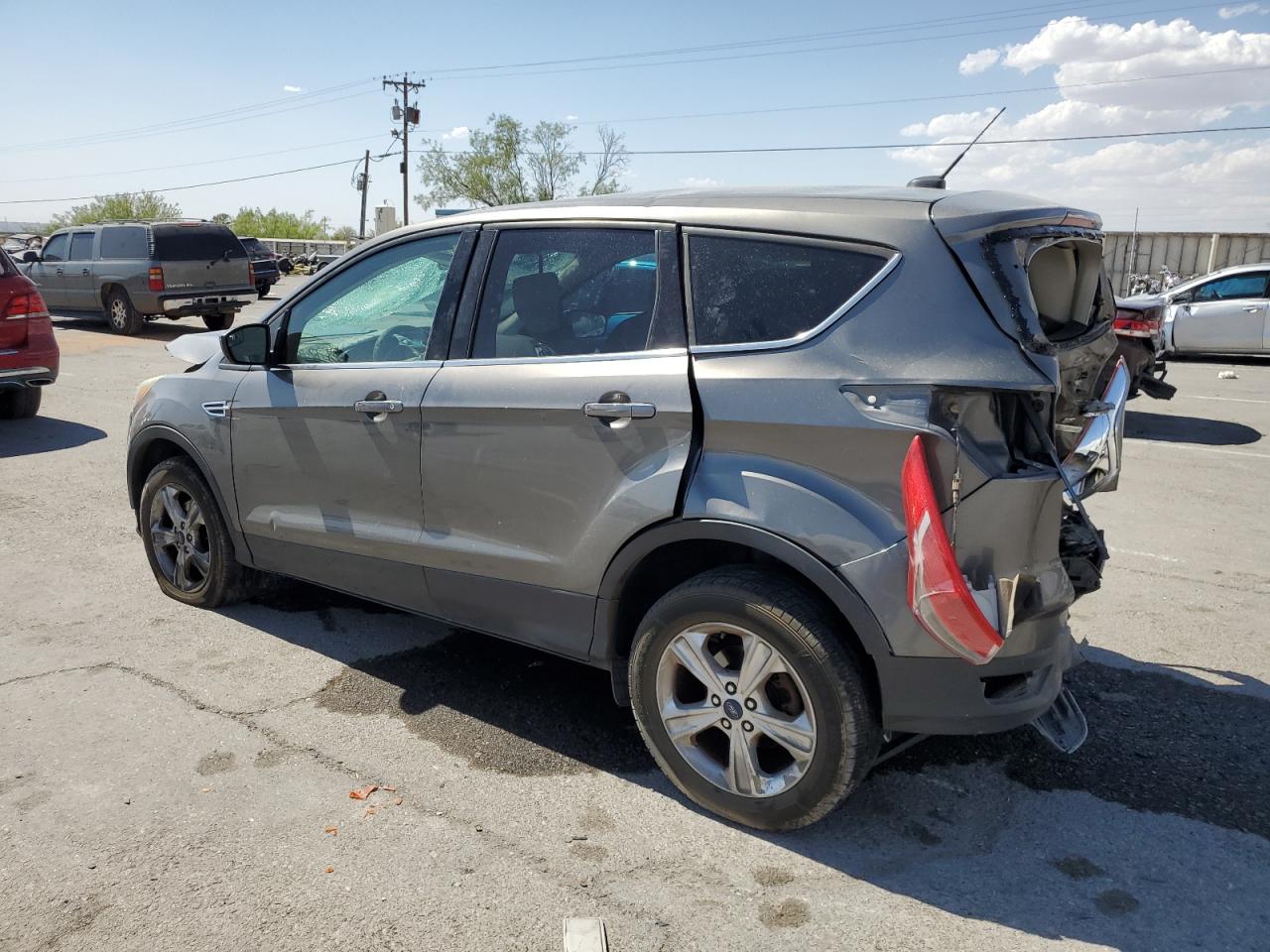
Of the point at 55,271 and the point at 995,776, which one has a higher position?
the point at 55,271

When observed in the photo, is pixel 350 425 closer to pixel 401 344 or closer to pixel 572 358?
pixel 401 344

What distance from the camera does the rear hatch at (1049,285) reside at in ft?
9.72

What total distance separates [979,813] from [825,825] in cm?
51

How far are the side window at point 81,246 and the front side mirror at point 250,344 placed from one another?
16.4 meters

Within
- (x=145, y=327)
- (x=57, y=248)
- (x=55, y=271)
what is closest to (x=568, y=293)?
(x=145, y=327)

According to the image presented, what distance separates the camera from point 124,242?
18141 mm

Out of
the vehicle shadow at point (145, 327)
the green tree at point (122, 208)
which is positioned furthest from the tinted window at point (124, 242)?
the green tree at point (122, 208)

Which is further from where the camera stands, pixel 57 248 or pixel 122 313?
pixel 57 248

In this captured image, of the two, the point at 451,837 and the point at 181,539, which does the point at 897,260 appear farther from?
the point at 181,539

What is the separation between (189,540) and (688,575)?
282cm

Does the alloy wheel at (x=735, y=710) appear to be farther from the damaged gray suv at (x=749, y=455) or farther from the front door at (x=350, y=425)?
the front door at (x=350, y=425)

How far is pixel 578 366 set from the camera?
11.6 ft

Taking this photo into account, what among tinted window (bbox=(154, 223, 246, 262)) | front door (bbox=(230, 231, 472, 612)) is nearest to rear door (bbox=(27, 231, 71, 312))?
tinted window (bbox=(154, 223, 246, 262))

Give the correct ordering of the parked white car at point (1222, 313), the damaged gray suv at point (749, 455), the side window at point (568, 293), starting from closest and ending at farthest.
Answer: the damaged gray suv at point (749, 455) < the side window at point (568, 293) < the parked white car at point (1222, 313)
